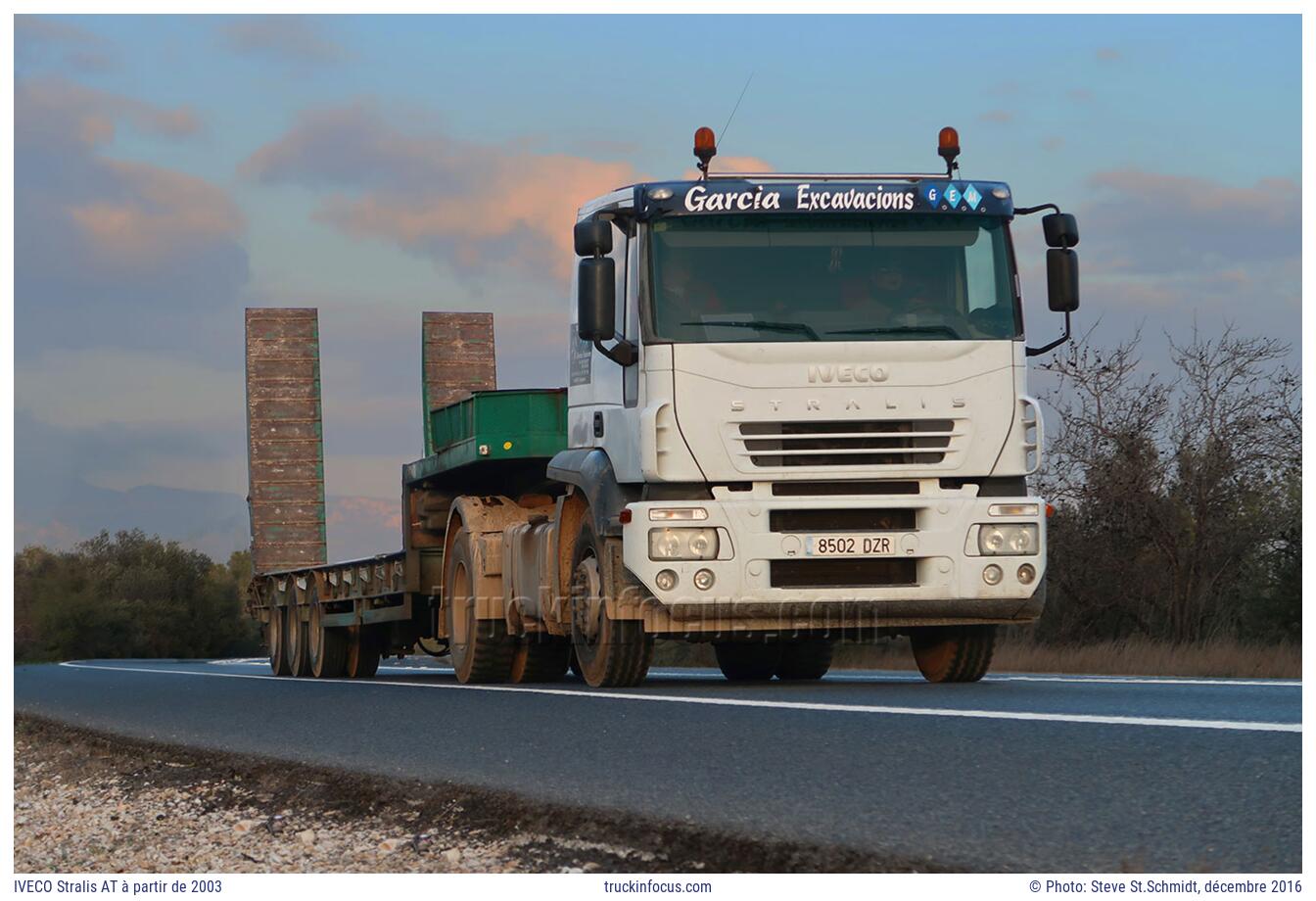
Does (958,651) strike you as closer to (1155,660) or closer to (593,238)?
(593,238)

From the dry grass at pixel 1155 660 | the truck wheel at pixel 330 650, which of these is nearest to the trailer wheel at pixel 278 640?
the truck wheel at pixel 330 650

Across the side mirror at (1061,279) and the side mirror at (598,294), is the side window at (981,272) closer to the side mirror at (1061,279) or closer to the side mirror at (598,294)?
the side mirror at (1061,279)

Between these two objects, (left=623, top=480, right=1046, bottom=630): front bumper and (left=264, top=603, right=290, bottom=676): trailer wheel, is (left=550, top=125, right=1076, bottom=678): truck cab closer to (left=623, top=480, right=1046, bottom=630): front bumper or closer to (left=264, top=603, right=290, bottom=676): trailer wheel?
(left=623, top=480, right=1046, bottom=630): front bumper

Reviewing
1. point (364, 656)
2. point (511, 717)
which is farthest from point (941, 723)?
point (364, 656)

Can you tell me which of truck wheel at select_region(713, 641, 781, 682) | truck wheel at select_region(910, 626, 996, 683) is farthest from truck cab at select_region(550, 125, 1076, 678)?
truck wheel at select_region(713, 641, 781, 682)

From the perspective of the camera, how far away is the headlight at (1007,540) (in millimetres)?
11688

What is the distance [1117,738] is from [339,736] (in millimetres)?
4301

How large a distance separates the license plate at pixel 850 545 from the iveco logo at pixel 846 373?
102 cm

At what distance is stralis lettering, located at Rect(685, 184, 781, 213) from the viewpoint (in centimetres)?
1187

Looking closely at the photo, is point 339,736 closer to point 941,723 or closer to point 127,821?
point 127,821

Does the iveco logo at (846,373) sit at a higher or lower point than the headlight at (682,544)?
higher

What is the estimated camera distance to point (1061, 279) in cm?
1190

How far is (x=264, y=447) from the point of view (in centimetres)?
2316

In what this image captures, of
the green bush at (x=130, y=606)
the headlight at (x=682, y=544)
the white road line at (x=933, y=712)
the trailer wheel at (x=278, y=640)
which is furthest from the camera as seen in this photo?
the green bush at (x=130, y=606)
